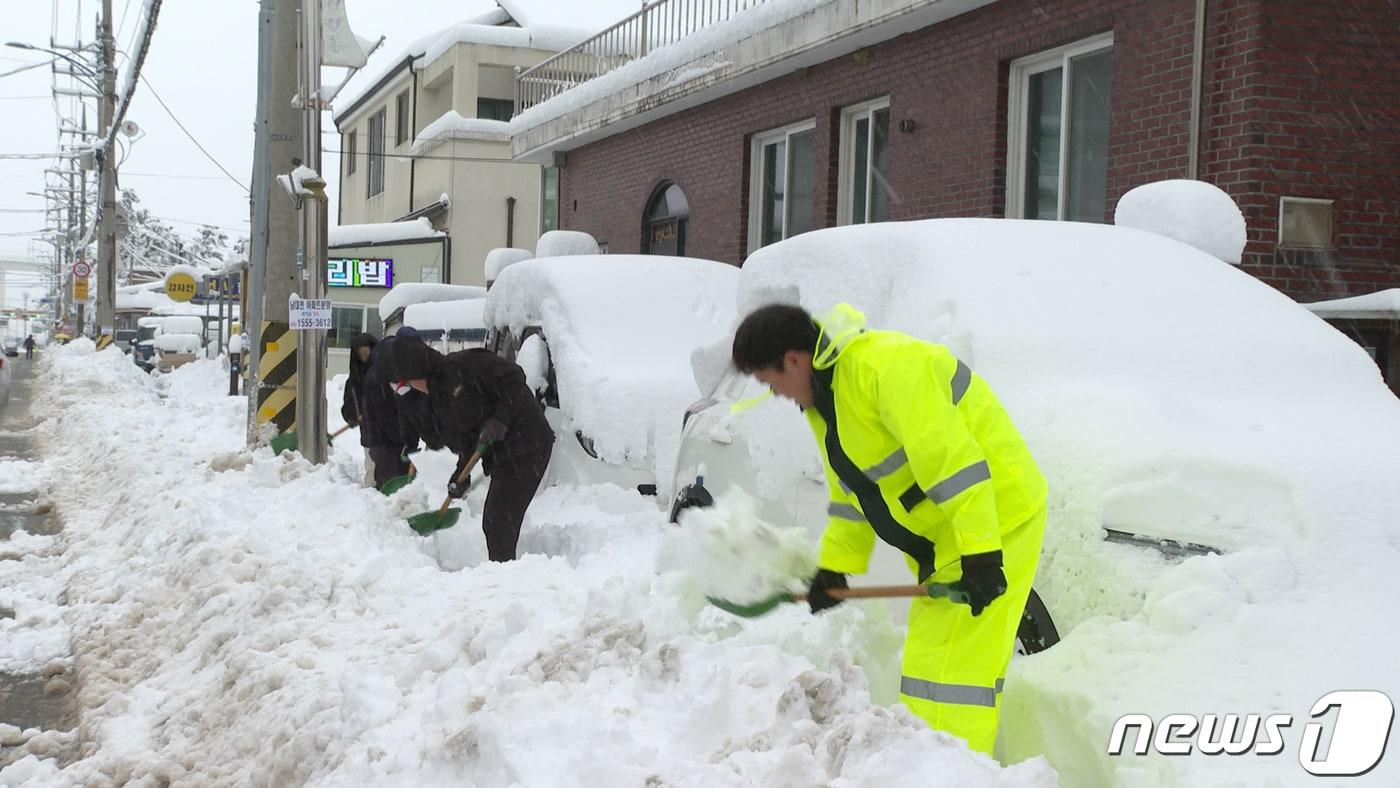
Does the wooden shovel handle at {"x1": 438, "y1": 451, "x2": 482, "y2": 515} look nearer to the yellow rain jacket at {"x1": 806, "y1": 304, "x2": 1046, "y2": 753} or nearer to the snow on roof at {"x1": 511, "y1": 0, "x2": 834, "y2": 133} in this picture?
the yellow rain jacket at {"x1": 806, "y1": 304, "x2": 1046, "y2": 753}

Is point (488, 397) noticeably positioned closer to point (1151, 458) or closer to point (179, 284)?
point (1151, 458)

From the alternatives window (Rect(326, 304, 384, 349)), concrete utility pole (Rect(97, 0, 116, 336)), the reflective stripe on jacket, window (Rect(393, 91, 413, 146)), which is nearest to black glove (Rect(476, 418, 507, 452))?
the reflective stripe on jacket

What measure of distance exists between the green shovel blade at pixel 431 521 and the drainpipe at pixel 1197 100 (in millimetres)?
4979

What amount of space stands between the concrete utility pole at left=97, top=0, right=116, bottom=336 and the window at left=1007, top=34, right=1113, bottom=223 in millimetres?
28609

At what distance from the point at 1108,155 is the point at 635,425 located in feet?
13.0

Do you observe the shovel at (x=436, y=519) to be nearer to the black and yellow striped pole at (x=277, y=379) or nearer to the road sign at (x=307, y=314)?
the road sign at (x=307, y=314)

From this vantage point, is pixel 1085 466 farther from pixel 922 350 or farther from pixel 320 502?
pixel 320 502

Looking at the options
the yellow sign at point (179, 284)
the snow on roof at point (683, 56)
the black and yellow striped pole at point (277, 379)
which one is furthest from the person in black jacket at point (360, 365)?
the yellow sign at point (179, 284)

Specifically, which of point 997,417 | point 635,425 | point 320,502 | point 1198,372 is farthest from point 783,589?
point 320,502

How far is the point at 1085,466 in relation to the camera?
352cm

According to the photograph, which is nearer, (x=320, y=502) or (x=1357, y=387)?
(x=1357, y=387)

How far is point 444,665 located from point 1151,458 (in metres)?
2.51

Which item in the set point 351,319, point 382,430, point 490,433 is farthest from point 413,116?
point 490,433

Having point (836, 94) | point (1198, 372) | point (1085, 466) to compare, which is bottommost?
point (1085, 466)
